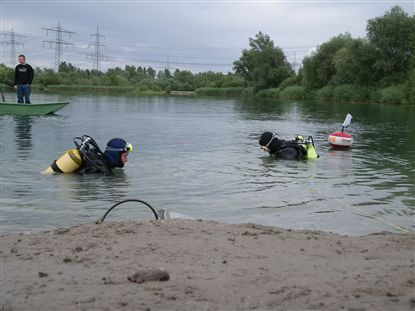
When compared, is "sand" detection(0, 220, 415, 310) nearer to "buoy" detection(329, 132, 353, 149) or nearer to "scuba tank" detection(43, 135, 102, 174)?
"scuba tank" detection(43, 135, 102, 174)

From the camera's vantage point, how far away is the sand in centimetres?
356

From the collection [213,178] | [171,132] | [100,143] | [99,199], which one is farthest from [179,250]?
[171,132]

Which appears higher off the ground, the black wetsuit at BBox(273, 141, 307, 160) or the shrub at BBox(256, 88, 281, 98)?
the shrub at BBox(256, 88, 281, 98)

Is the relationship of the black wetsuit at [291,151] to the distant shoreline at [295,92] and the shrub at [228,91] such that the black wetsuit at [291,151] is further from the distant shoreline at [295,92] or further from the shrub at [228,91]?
the shrub at [228,91]

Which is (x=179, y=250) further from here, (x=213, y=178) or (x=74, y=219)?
(x=213, y=178)

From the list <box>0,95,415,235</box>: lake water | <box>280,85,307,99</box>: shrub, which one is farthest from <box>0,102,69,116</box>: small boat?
<box>280,85,307,99</box>: shrub

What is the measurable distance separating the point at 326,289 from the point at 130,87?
103 meters

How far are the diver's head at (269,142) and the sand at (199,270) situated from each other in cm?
822

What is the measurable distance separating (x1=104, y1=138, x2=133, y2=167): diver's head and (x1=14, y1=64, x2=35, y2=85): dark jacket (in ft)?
45.4

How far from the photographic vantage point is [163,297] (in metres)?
3.61

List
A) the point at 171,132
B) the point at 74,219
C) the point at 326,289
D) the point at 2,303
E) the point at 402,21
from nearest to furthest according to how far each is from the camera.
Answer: the point at 2,303 → the point at 326,289 → the point at 74,219 → the point at 171,132 → the point at 402,21

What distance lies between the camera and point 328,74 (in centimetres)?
8088

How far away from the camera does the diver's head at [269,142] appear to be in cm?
1417

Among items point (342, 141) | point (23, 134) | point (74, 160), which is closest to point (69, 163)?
point (74, 160)
